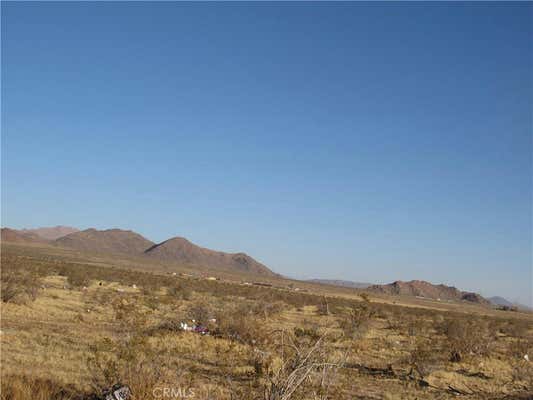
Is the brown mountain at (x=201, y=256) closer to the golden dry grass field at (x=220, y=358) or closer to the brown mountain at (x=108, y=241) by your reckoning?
the brown mountain at (x=108, y=241)

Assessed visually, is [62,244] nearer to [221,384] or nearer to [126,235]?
[126,235]

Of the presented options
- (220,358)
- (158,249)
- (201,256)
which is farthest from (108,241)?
(220,358)

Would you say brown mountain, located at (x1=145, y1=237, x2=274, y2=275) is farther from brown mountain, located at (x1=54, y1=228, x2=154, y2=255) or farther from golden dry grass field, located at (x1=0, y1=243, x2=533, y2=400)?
golden dry grass field, located at (x1=0, y1=243, x2=533, y2=400)

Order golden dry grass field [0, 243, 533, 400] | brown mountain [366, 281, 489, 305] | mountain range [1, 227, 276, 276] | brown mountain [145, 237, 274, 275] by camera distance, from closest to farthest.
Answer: golden dry grass field [0, 243, 533, 400], brown mountain [366, 281, 489, 305], mountain range [1, 227, 276, 276], brown mountain [145, 237, 274, 275]

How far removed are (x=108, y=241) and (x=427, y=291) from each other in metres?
106

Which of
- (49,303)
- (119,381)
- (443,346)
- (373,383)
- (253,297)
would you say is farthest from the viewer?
(253,297)

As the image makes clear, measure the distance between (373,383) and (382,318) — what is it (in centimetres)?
2425

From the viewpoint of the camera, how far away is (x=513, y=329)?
118 feet

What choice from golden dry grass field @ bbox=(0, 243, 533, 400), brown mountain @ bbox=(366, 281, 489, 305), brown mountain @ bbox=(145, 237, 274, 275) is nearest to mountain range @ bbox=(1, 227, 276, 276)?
brown mountain @ bbox=(145, 237, 274, 275)

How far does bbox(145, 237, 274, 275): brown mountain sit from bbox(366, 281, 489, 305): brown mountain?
138 feet

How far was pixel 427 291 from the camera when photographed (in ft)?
518

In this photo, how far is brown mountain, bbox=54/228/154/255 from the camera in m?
152

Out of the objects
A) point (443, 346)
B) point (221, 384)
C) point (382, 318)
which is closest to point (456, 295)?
point (382, 318)

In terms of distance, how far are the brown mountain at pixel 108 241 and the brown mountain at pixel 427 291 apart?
7899 centimetres
